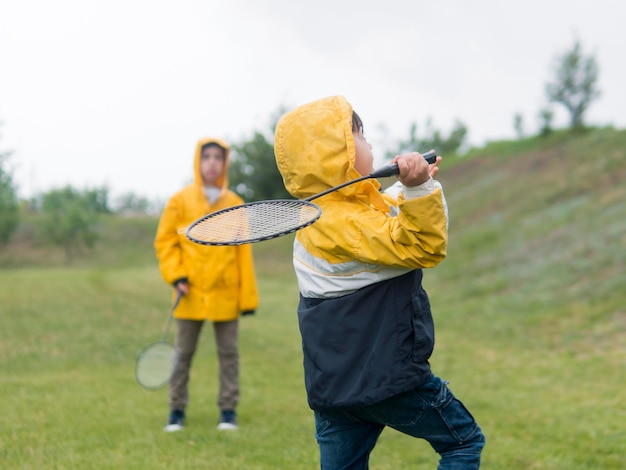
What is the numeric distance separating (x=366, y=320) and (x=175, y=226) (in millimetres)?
3340

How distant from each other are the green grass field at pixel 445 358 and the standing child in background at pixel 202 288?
320 mm

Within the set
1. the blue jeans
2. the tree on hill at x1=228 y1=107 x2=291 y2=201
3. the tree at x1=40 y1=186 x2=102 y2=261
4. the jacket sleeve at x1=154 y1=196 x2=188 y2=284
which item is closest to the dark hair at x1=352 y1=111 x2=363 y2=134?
the blue jeans

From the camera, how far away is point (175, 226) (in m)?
5.78

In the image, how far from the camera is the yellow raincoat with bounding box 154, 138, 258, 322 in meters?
5.66

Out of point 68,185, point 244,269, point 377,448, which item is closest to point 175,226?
point 244,269

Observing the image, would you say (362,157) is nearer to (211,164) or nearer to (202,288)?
(202,288)

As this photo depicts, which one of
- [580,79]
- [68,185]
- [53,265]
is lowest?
[53,265]

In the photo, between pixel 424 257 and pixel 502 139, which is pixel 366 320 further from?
pixel 502 139

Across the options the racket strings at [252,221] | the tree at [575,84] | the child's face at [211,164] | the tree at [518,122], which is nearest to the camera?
the racket strings at [252,221]

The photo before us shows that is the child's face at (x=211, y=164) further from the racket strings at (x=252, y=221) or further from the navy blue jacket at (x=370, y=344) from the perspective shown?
the navy blue jacket at (x=370, y=344)

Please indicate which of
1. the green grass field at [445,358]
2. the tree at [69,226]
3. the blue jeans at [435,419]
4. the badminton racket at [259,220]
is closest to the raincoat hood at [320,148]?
the badminton racket at [259,220]

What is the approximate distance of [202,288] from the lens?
5.68m

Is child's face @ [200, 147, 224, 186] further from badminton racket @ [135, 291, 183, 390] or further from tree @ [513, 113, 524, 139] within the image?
tree @ [513, 113, 524, 139]

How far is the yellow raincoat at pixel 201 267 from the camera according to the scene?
5664 mm
